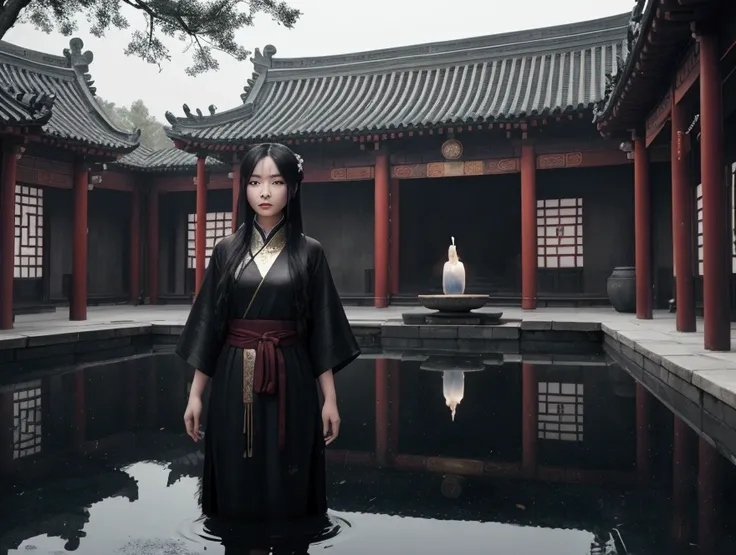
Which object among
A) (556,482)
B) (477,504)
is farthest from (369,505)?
(556,482)

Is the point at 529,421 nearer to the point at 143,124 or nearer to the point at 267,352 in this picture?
the point at 267,352

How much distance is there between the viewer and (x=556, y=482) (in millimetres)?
3381

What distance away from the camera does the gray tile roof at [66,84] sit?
13.7 meters

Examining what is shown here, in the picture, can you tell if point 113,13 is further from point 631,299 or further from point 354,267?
point 631,299

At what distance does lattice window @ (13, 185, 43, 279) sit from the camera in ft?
46.2

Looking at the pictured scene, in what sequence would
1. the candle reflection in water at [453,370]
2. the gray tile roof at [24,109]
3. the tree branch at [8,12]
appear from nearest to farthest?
the candle reflection in water at [453,370], the gray tile roof at [24,109], the tree branch at [8,12]

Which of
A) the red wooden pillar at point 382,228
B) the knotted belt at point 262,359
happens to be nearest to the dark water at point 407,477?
the knotted belt at point 262,359

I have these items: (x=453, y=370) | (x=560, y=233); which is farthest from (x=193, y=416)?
(x=560, y=233)

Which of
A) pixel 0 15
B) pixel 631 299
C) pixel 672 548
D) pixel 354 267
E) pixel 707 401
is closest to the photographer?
pixel 672 548

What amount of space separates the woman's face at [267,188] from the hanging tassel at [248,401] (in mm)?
535

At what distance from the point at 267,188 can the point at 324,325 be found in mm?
556

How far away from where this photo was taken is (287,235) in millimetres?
2545

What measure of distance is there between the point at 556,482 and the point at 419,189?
13230mm

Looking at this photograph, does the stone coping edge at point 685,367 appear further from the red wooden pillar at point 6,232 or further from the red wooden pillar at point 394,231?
the red wooden pillar at point 6,232
